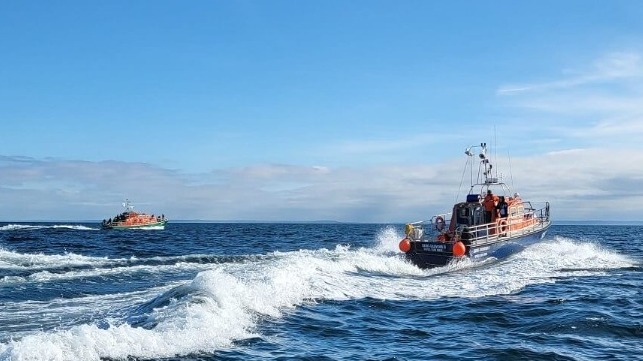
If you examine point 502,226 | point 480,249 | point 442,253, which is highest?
point 502,226

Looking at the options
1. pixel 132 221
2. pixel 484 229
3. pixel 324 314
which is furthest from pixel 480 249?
pixel 132 221

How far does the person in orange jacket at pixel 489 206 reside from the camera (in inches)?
1115

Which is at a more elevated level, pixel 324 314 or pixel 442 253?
pixel 442 253

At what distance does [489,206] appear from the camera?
28.5 meters

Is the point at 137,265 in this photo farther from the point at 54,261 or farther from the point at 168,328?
the point at 168,328

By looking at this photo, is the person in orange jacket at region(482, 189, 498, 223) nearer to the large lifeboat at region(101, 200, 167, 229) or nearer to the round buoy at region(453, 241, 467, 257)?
the round buoy at region(453, 241, 467, 257)

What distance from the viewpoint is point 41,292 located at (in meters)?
17.7

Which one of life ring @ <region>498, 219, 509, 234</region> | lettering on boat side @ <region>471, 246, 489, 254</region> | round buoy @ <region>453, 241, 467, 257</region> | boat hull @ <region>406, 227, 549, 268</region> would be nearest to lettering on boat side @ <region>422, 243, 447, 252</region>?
boat hull @ <region>406, 227, 549, 268</region>

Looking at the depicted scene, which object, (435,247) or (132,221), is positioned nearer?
(435,247)

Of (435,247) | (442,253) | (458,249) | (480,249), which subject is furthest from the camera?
(480,249)

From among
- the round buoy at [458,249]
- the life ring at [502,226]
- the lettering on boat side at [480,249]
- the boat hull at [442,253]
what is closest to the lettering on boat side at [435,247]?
the boat hull at [442,253]

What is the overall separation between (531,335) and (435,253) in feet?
40.2

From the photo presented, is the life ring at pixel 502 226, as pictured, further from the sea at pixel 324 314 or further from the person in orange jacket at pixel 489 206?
the sea at pixel 324 314

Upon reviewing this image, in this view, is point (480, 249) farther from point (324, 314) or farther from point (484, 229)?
point (324, 314)
